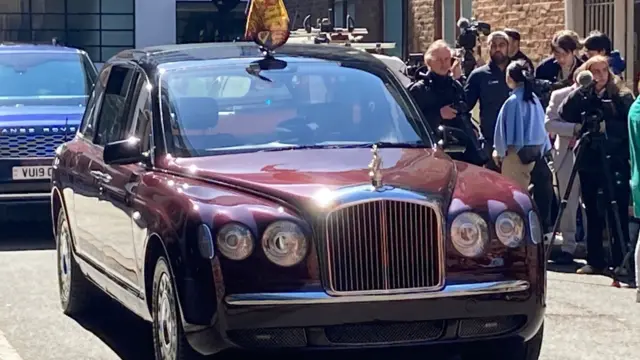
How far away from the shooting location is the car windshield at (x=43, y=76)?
13.7 m

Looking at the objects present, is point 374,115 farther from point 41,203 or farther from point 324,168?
point 41,203

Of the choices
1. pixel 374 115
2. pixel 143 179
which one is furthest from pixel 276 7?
pixel 143 179

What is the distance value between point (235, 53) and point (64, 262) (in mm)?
2225

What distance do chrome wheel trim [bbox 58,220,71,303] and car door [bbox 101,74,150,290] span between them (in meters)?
1.26

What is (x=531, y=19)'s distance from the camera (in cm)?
1942

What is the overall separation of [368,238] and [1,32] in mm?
21520

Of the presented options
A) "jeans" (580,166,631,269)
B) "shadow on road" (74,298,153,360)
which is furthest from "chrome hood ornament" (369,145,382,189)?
"jeans" (580,166,631,269)

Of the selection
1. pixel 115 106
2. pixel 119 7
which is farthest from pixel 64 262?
pixel 119 7

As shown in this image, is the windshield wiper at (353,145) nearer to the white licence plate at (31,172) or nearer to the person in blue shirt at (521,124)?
the person in blue shirt at (521,124)

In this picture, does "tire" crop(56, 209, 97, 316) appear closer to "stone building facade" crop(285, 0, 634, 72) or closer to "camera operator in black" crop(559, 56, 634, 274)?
"camera operator in black" crop(559, 56, 634, 274)

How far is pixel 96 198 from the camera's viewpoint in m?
8.07

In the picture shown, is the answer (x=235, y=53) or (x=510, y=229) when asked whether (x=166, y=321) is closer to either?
(x=510, y=229)

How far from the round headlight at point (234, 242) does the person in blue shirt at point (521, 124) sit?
16.7ft

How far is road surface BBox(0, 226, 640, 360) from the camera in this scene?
784 centimetres
